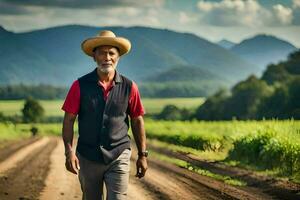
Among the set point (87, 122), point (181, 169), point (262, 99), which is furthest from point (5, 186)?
point (262, 99)

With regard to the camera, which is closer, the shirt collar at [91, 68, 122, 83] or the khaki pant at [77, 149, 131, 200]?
the khaki pant at [77, 149, 131, 200]

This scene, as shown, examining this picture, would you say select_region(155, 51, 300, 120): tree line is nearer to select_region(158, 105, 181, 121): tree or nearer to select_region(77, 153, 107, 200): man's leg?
select_region(158, 105, 181, 121): tree

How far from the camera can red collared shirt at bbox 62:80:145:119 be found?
23.4ft

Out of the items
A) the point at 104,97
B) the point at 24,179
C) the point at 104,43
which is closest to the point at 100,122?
the point at 104,97

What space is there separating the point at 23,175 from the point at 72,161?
1171 centimetres

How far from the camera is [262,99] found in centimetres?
9100

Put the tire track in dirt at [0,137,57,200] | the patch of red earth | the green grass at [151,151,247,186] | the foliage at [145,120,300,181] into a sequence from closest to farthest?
the tire track in dirt at [0,137,57,200], the patch of red earth, the green grass at [151,151,247,186], the foliage at [145,120,300,181]

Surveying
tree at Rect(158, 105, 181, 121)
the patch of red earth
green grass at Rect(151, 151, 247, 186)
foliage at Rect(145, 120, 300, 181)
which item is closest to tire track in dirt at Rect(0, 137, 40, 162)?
green grass at Rect(151, 151, 247, 186)

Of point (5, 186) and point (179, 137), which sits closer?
point (5, 186)

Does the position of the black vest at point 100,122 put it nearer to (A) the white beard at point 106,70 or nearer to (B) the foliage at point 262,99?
(A) the white beard at point 106,70

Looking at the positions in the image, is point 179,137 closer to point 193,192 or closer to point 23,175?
point 23,175

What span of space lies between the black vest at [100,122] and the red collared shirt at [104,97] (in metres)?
0.04

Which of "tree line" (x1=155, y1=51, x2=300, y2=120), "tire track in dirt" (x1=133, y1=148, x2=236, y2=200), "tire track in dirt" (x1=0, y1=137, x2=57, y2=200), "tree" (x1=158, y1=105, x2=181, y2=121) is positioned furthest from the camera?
"tree" (x1=158, y1=105, x2=181, y2=121)

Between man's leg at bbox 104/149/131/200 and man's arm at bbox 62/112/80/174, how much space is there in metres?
0.33
